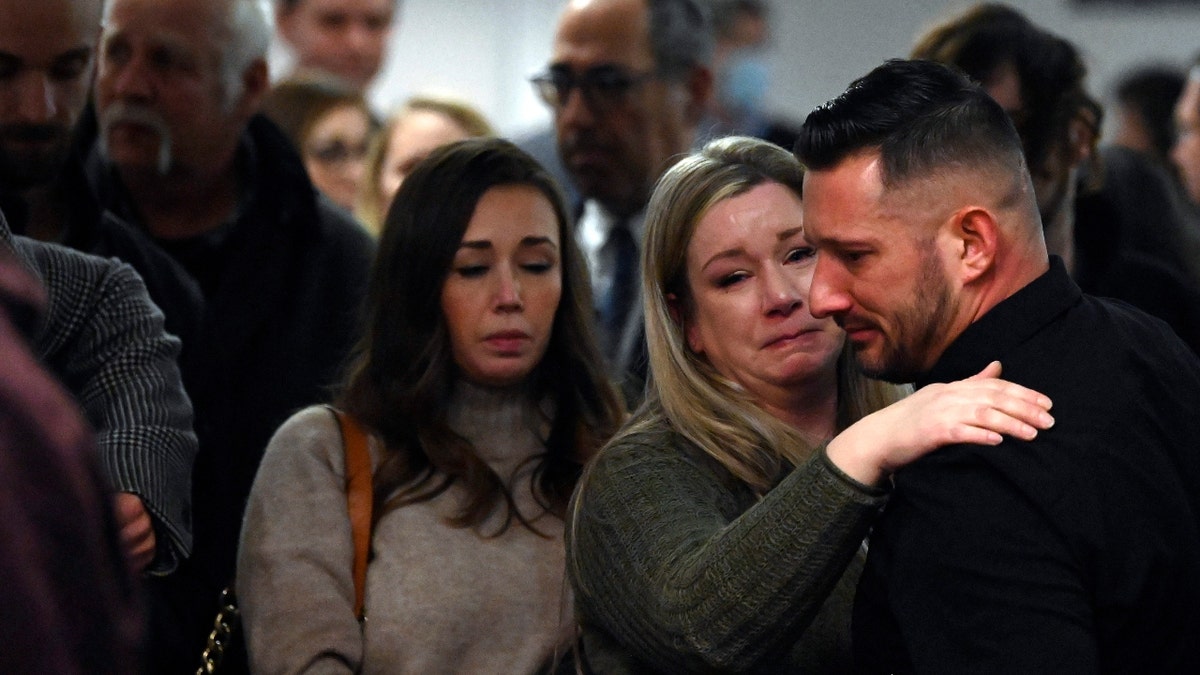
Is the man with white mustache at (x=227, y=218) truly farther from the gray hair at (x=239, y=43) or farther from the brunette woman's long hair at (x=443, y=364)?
the brunette woman's long hair at (x=443, y=364)

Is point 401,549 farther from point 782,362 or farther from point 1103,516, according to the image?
point 1103,516

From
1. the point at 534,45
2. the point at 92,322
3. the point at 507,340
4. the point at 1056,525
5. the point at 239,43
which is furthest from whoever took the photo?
the point at 534,45

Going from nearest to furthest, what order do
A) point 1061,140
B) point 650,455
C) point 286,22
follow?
1. point 650,455
2. point 1061,140
3. point 286,22

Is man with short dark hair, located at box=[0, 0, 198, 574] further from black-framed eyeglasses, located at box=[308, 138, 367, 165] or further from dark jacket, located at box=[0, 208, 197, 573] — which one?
black-framed eyeglasses, located at box=[308, 138, 367, 165]

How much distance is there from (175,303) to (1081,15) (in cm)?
627

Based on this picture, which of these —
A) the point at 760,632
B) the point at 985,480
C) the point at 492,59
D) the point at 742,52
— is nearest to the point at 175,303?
the point at 760,632

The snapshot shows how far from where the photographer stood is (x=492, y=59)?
8695 millimetres

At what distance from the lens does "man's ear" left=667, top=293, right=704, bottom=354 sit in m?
2.35

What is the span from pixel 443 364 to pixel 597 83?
4.34 feet

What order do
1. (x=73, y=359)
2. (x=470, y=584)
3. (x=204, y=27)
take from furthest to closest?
(x=204, y=27)
(x=470, y=584)
(x=73, y=359)

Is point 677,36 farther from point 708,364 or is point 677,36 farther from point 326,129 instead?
point 708,364

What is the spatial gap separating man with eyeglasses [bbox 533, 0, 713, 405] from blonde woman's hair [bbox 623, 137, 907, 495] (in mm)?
1206

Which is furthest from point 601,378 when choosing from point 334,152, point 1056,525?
point 334,152

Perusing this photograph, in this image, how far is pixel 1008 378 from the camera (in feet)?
5.83
